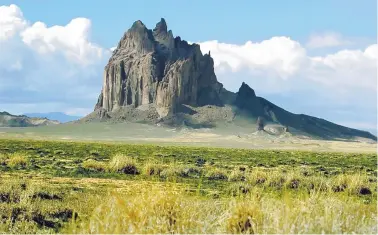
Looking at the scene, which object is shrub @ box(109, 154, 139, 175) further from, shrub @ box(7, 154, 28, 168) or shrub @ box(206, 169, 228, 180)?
shrub @ box(7, 154, 28, 168)

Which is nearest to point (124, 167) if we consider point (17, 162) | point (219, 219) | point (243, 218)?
point (17, 162)

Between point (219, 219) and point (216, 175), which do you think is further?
point (216, 175)

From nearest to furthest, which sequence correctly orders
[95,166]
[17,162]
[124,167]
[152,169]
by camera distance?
1. [152,169]
2. [124,167]
3. [95,166]
4. [17,162]

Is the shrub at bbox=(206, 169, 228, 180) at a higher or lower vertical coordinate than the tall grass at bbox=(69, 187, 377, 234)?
lower

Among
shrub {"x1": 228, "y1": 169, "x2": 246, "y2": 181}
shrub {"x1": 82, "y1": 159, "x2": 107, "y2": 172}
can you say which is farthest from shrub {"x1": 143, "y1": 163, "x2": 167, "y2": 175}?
shrub {"x1": 228, "y1": 169, "x2": 246, "y2": 181}

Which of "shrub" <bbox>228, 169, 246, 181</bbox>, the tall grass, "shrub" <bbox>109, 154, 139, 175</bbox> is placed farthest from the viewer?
"shrub" <bbox>109, 154, 139, 175</bbox>

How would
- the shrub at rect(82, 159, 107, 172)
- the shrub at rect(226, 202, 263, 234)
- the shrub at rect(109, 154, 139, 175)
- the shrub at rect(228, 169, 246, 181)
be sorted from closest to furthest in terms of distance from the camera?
1. the shrub at rect(226, 202, 263, 234)
2. the shrub at rect(228, 169, 246, 181)
3. the shrub at rect(109, 154, 139, 175)
4. the shrub at rect(82, 159, 107, 172)

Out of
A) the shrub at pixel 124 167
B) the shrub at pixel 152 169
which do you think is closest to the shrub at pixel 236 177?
the shrub at pixel 152 169

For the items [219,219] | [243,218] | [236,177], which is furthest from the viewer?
[236,177]

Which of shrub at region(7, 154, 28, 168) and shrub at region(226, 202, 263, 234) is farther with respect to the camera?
shrub at region(7, 154, 28, 168)

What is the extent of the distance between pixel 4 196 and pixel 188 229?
8.50 m

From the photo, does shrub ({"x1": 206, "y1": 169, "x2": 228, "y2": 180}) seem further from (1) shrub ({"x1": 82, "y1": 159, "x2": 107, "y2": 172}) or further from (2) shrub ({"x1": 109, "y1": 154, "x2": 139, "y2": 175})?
(1) shrub ({"x1": 82, "y1": 159, "x2": 107, "y2": 172})

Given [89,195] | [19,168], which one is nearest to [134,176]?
[19,168]

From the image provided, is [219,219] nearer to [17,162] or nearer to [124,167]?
[124,167]
